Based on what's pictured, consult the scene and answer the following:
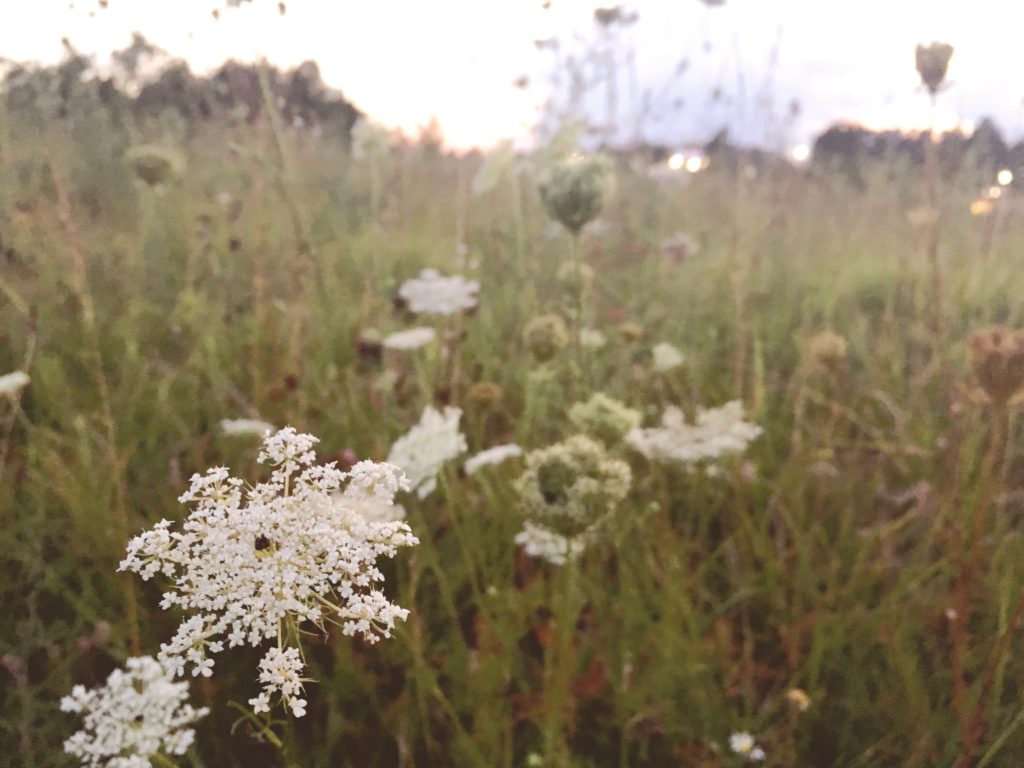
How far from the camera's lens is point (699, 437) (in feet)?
5.03

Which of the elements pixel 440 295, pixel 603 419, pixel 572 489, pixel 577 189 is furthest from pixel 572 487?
pixel 440 295

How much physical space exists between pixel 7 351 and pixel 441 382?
1.10 meters

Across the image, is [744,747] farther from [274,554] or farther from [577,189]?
[577,189]

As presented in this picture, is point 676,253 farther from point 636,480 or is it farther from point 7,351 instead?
point 7,351

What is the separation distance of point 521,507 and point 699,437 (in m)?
0.54

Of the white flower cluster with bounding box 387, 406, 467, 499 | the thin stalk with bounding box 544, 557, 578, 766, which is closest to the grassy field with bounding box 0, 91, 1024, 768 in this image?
the thin stalk with bounding box 544, 557, 578, 766

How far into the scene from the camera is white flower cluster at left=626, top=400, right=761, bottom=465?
146 centimetres

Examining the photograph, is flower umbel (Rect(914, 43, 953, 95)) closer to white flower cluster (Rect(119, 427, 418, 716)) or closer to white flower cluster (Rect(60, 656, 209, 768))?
white flower cluster (Rect(119, 427, 418, 716))

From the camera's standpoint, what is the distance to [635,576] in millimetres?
1541

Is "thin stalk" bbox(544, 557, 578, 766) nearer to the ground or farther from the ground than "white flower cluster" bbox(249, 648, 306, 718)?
nearer to the ground

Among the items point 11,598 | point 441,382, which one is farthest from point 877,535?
point 11,598

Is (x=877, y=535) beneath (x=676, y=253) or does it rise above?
beneath

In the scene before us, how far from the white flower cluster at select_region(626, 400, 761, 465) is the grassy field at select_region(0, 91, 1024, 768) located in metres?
0.07

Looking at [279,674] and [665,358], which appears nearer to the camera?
[279,674]
